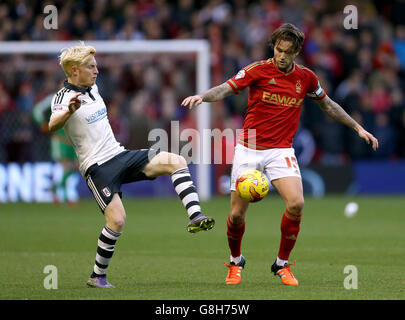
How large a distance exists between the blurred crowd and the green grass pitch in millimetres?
2439

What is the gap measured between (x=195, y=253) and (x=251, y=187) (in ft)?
9.68

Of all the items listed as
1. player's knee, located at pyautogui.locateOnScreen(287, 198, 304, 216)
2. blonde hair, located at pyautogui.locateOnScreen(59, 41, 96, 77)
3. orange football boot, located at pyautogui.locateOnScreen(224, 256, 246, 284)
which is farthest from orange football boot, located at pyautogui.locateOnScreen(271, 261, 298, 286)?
blonde hair, located at pyautogui.locateOnScreen(59, 41, 96, 77)

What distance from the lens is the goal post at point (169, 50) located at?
18.1m

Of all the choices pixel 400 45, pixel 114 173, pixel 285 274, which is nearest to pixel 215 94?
pixel 114 173

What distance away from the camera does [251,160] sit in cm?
806

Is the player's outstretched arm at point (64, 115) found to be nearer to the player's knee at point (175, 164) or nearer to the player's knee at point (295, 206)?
the player's knee at point (175, 164)

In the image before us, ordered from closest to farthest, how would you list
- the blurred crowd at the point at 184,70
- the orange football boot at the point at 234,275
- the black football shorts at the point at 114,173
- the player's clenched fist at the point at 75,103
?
the player's clenched fist at the point at 75,103 < the black football shorts at the point at 114,173 < the orange football boot at the point at 234,275 < the blurred crowd at the point at 184,70

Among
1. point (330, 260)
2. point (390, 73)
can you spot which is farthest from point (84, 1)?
point (330, 260)

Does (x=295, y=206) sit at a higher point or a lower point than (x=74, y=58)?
lower

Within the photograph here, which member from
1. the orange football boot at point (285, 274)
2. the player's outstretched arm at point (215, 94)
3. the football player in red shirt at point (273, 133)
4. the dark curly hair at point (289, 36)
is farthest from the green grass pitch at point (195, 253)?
the dark curly hair at point (289, 36)

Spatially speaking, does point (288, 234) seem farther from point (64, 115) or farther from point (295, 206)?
point (64, 115)

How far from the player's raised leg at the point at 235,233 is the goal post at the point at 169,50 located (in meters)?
9.61

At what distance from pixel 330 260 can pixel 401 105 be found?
11039mm

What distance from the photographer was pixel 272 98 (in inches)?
317
